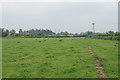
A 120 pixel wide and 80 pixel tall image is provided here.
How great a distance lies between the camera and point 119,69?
942cm

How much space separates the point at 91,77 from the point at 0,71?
474 centimetres

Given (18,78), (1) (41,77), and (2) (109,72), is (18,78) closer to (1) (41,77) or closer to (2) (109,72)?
(1) (41,77)

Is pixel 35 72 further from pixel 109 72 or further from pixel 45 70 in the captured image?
pixel 109 72

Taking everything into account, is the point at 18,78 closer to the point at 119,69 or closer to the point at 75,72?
the point at 75,72

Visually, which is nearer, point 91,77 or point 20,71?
point 91,77

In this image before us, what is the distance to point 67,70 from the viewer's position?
30.1 ft

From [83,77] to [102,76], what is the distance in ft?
2.96

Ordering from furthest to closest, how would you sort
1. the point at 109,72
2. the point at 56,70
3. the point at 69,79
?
the point at 56,70 → the point at 109,72 → the point at 69,79

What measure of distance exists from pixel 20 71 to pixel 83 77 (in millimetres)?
3416

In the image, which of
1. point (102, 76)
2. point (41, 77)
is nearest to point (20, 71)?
point (41, 77)

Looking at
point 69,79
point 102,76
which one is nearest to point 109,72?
point 102,76

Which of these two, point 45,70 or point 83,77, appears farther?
point 45,70

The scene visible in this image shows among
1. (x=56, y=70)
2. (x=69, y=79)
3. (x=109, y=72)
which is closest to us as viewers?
(x=69, y=79)

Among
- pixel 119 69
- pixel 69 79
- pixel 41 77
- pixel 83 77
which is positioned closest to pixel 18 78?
pixel 41 77
